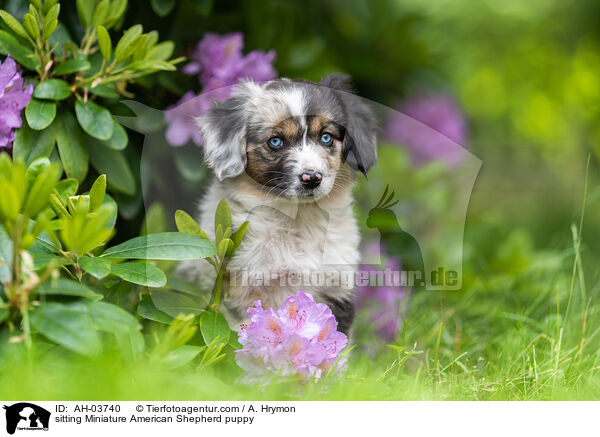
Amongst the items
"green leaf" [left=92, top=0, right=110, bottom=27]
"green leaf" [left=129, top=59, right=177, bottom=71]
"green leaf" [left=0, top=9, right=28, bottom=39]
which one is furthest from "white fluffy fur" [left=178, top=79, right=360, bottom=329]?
"green leaf" [left=0, top=9, right=28, bottom=39]

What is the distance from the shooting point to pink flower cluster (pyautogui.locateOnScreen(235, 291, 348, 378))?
5.95ft

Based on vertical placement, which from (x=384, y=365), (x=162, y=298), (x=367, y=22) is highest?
(x=367, y=22)

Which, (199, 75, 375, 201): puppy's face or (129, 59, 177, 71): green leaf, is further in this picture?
(129, 59, 177, 71): green leaf

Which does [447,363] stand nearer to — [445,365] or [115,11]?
[445,365]

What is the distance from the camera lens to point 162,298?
2.02m

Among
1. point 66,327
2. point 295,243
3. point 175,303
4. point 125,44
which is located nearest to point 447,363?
point 295,243

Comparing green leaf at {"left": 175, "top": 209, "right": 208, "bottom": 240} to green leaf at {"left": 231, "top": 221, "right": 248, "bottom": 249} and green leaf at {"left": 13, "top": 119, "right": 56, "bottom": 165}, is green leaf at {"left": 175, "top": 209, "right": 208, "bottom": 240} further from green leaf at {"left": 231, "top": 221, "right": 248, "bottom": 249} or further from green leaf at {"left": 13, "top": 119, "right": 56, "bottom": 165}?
green leaf at {"left": 13, "top": 119, "right": 56, "bottom": 165}

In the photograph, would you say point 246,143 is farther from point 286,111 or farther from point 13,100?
point 13,100

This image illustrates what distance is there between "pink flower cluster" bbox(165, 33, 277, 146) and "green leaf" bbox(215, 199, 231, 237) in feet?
1.23

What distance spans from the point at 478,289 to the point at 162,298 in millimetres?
1805

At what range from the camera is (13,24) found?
6.57 feet

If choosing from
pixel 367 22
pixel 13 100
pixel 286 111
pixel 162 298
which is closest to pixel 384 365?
pixel 162 298

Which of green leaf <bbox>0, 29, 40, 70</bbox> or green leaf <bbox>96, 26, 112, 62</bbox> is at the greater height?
green leaf <bbox>96, 26, 112, 62</bbox>

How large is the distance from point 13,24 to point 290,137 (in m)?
1.00
